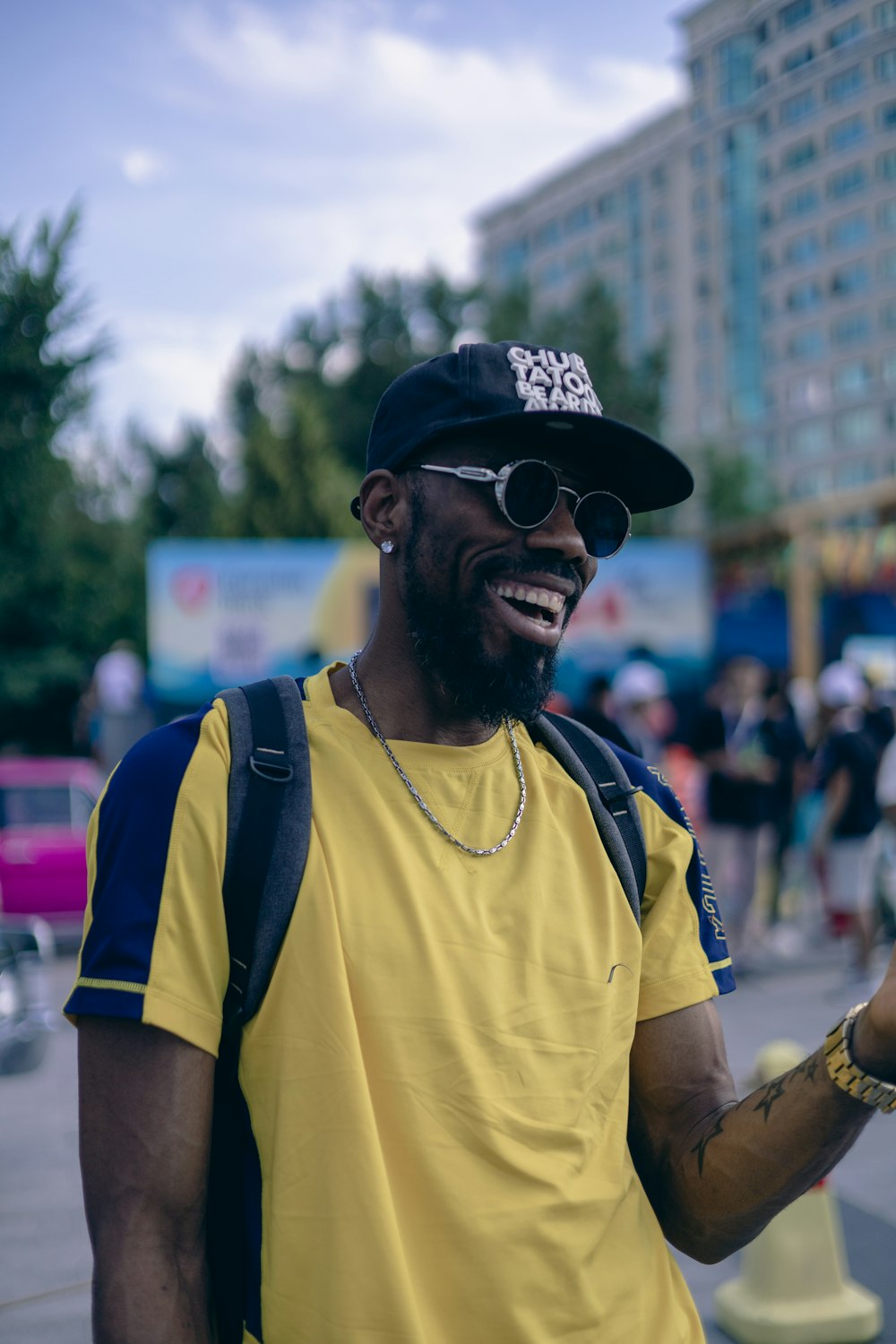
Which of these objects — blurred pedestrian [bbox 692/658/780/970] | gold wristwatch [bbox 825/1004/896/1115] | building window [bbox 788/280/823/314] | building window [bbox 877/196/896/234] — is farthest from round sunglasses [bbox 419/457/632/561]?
building window [bbox 788/280/823/314]

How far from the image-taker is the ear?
1722 millimetres

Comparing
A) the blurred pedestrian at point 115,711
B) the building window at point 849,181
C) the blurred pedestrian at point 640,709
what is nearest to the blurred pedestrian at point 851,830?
the blurred pedestrian at point 640,709

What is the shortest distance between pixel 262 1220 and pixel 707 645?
18.2 metres

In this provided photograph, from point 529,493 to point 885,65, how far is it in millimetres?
3556

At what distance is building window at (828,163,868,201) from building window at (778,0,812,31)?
7.99ft

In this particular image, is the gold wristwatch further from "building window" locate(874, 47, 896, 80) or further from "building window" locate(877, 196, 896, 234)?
"building window" locate(877, 196, 896, 234)

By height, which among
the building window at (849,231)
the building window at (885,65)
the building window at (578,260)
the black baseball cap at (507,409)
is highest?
the building window at (578,260)

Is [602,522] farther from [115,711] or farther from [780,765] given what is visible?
[115,711]

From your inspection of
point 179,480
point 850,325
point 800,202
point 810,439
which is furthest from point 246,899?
point 810,439

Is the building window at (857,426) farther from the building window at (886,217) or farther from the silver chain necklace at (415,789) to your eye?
the silver chain necklace at (415,789)

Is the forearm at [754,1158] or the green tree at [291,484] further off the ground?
the green tree at [291,484]

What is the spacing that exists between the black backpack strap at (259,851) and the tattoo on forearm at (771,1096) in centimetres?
63

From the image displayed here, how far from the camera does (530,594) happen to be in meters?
1.66

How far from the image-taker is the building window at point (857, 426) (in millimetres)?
57562
